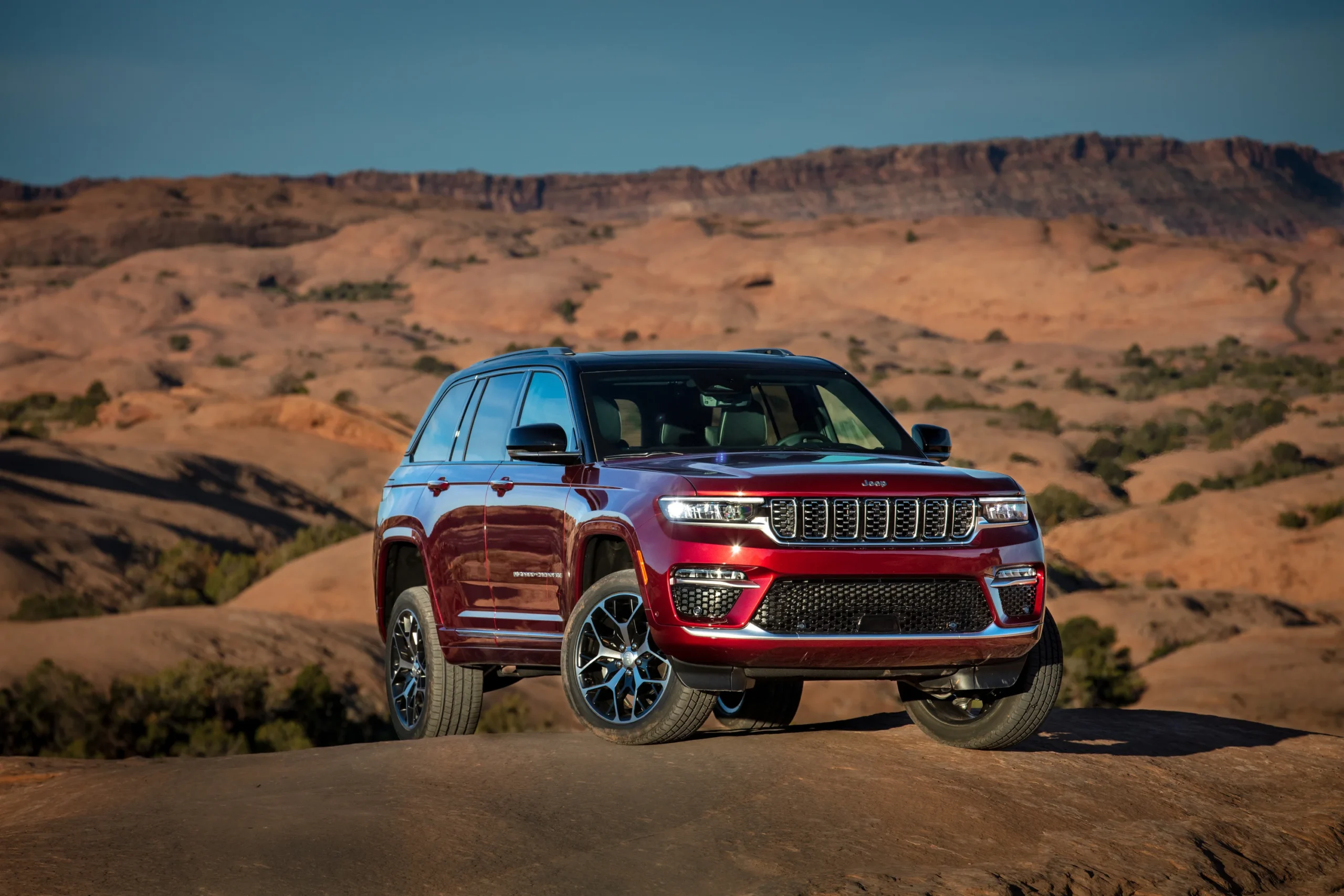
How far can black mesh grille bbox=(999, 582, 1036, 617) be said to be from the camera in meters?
7.15

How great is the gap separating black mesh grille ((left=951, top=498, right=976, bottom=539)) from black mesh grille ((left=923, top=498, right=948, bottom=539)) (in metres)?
0.04

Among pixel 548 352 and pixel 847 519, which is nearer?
pixel 847 519

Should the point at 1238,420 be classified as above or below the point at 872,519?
below

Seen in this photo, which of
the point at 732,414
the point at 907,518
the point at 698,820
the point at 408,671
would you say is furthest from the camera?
the point at 408,671

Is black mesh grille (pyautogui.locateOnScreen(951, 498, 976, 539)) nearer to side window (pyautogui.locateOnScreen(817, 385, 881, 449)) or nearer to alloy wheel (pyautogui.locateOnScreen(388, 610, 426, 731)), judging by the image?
side window (pyautogui.locateOnScreen(817, 385, 881, 449))

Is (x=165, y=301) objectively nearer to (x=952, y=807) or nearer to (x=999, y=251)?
(x=999, y=251)

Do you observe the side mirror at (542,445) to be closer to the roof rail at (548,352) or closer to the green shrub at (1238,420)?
the roof rail at (548,352)

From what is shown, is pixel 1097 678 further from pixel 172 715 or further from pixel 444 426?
pixel 444 426

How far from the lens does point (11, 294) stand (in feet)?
369

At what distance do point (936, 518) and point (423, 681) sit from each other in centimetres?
373

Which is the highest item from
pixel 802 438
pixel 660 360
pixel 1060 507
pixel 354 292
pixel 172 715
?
pixel 354 292

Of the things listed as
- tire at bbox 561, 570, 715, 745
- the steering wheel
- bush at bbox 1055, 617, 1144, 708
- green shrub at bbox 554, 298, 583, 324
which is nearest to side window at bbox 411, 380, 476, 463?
the steering wheel

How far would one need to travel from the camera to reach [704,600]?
6816 millimetres

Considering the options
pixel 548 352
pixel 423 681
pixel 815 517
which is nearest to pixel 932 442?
pixel 815 517
